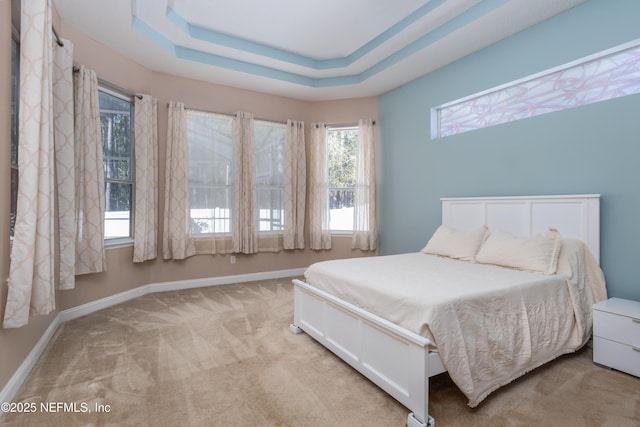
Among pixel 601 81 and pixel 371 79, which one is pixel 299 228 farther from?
pixel 601 81

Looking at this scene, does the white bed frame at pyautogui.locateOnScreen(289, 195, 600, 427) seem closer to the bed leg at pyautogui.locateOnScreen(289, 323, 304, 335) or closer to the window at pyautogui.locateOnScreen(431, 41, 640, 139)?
the bed leg at pyautogui.locateOnScreen(289, 323, 304, 335)

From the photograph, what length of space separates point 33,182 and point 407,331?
85.3 inches

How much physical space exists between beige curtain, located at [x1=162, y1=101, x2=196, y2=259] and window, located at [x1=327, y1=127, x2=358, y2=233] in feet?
6.89

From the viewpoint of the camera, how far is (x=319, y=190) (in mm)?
4871

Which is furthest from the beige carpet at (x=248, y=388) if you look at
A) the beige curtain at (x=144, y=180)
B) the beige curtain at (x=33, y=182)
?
the beige curtain at (x=144, y=180)

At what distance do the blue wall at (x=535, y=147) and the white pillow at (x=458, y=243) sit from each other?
0.53 metres

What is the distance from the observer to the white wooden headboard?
2.46 metres

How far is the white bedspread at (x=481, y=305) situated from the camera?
64.2 inches

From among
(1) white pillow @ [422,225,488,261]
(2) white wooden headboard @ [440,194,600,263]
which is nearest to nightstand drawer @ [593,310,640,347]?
(2) white wooden headboard @ [440,194,600,263]

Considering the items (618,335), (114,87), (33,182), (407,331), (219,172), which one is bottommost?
(618,335)

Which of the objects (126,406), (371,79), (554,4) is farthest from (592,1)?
(126,406)

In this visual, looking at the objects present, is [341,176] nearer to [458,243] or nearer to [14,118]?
[458,243]

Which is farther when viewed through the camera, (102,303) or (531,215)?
(102,303)

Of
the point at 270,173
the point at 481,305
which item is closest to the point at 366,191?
the point at 270,173
